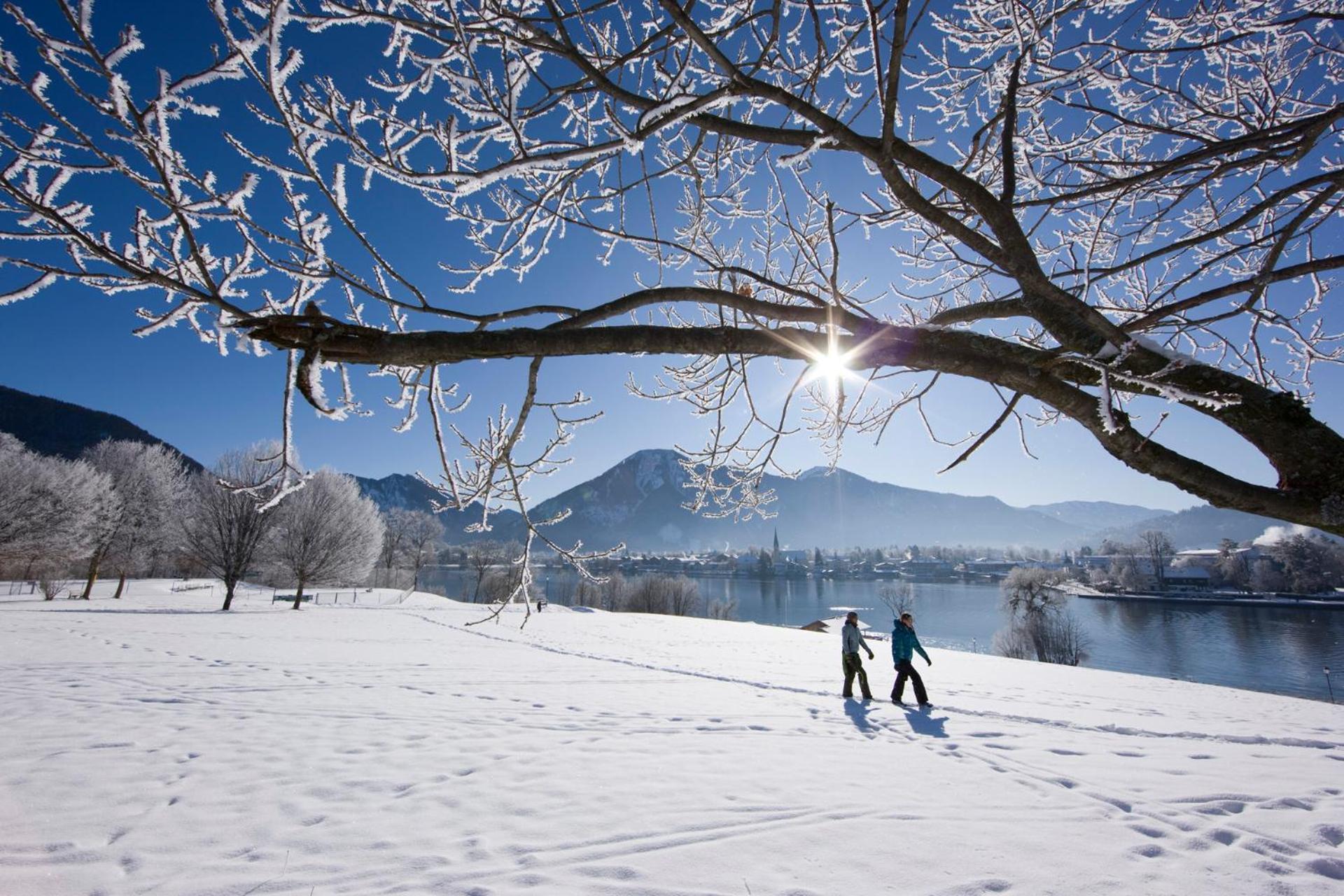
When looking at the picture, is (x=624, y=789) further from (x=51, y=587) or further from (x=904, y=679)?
(x=51, y=587)

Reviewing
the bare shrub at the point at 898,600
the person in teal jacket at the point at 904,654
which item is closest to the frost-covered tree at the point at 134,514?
the person in teal jacket at the point at 904,654

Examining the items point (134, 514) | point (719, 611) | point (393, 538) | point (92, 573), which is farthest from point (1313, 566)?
point (92, 573)

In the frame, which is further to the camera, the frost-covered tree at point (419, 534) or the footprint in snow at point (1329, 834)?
the frost-covered tree at point (419, 534)

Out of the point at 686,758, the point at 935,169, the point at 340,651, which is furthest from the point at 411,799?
the point at 340,651

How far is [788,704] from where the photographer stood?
7.45 m

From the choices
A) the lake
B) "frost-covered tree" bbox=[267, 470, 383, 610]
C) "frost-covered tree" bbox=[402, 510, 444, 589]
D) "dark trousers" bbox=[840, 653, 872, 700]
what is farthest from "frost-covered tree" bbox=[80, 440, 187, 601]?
the lake

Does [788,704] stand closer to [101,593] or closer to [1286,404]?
[1286,404]

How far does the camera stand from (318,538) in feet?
91.0

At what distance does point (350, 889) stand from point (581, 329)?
268 cm

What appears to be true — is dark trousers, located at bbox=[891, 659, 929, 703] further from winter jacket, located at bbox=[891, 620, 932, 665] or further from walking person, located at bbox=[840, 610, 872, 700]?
walking person, located at bbox=[840, 610, 872, 700]

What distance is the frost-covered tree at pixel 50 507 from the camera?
2262cm

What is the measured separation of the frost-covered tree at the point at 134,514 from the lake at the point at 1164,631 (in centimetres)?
3752

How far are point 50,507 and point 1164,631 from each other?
237 ft

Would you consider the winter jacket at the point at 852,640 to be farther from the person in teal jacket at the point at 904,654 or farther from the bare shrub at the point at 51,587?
the bare shrub at the point at 51,587
